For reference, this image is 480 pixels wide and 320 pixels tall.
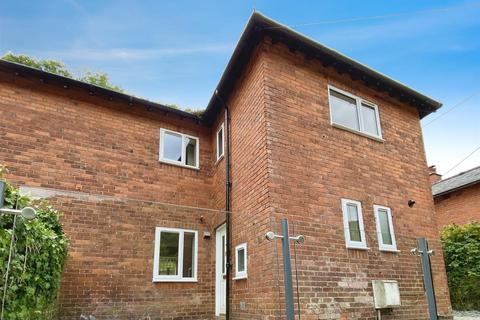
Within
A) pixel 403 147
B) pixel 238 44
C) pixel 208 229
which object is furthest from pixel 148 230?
pixel 403 147

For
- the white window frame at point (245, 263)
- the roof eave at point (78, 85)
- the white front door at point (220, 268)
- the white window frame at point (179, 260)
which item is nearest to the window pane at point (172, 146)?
the roof eave at point (78, 85)

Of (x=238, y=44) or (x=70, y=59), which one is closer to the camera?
(x=238, y=44)

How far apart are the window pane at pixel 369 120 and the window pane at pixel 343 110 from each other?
286 millimetres

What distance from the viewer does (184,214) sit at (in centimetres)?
876

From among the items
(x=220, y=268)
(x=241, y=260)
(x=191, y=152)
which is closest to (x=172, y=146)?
(x=191, y=152)

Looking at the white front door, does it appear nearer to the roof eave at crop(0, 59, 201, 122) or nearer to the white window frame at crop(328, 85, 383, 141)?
the roof eave at crop(0, 59, 201, 122)

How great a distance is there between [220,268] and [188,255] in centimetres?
86

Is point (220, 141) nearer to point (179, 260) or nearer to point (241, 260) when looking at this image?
point (179, 260)

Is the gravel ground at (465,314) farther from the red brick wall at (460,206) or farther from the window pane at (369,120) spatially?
the red brick wall at (460,206)

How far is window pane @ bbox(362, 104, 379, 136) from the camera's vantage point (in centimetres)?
837

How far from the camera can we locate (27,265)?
12.8 feet

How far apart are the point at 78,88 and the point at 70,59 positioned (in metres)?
8.86

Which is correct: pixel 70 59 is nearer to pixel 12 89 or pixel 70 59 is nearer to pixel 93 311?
pixel 12 89

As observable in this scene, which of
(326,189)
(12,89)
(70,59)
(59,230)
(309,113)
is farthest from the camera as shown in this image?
(70,59)
